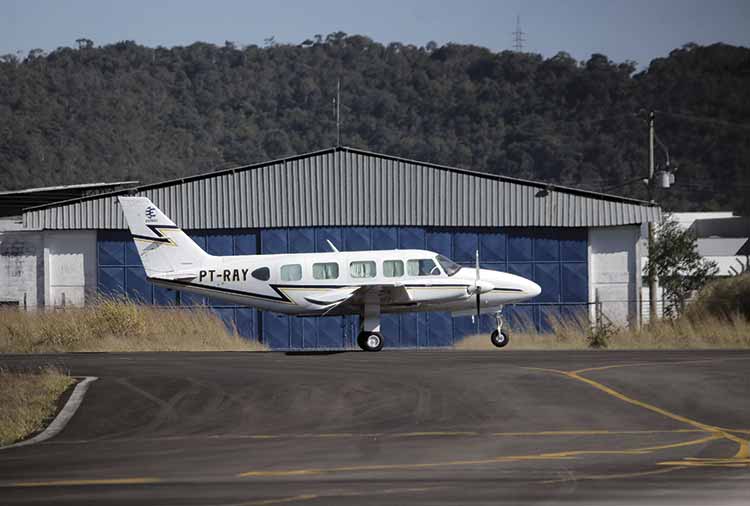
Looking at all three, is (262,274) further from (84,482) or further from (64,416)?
(84,482)

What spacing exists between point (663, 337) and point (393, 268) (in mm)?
8004

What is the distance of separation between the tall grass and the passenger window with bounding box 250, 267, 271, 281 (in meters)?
7.05

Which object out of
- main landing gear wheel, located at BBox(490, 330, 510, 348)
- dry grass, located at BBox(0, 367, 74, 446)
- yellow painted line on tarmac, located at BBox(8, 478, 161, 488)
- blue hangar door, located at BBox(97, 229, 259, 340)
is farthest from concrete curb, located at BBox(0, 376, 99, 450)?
blue hangar door, located at BBox(97, 229, 259, 340)

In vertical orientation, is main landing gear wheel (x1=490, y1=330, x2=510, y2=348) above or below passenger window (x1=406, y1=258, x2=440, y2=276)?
below

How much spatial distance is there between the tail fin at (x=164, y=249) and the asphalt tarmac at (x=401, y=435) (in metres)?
5.77

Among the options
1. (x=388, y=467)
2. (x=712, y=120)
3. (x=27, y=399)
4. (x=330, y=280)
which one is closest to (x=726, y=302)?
(x=330, y=280)

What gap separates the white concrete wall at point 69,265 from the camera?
43500 millimetres

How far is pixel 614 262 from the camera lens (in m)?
43.0

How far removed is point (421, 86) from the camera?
553 ft

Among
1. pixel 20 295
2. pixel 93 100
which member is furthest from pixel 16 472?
pixel 93 100

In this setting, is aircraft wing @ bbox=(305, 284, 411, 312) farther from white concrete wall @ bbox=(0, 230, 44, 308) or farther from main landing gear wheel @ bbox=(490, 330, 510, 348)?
white concrete wall @ bbox=(0, 230, 44, 308)

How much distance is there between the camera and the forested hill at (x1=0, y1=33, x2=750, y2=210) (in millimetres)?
142125

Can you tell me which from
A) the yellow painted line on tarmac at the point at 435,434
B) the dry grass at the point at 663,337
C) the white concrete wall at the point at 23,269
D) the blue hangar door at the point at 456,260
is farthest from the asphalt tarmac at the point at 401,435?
the white concrete wall at the point at 23,269

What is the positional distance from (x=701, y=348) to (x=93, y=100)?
127 meters
